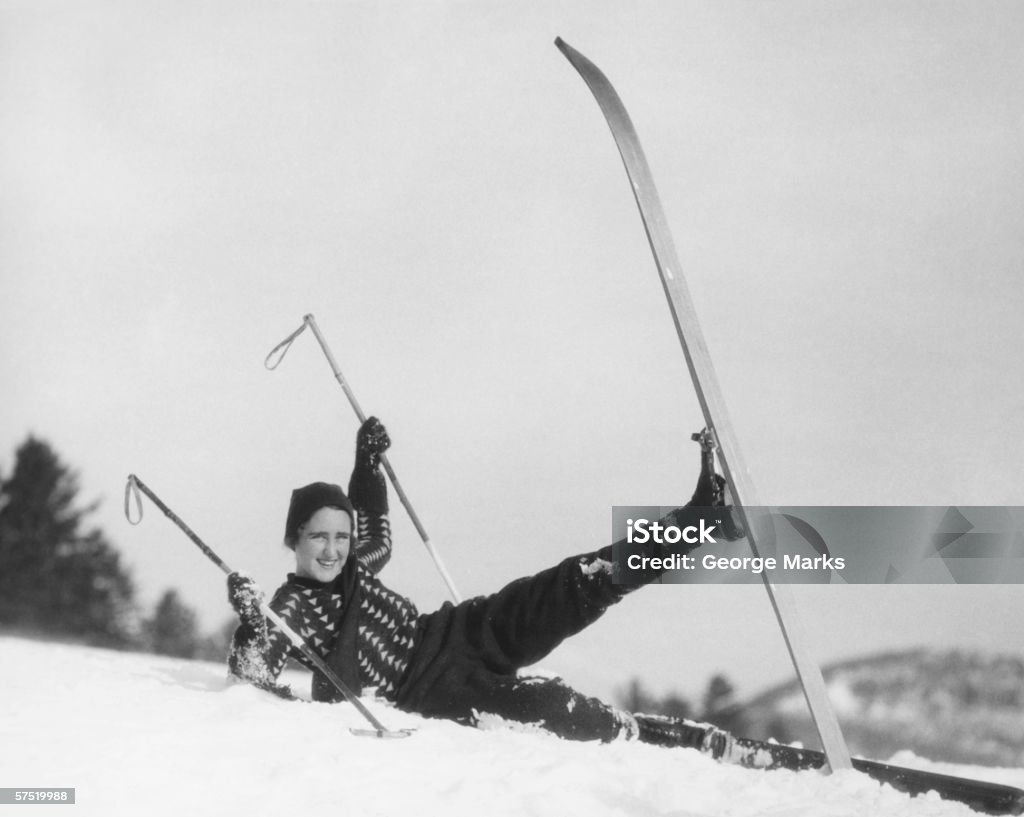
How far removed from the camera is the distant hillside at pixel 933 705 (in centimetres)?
209

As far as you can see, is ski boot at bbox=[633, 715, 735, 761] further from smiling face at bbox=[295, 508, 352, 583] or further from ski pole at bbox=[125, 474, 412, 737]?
smiling face at bbox=[295, 508, 352, 583]

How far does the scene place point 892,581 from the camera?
186 cm

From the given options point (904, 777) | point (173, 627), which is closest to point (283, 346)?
point (904, 777)

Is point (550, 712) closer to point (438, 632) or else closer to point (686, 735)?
point (686, 735)

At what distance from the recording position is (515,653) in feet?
6.02

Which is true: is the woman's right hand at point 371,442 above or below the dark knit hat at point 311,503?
above

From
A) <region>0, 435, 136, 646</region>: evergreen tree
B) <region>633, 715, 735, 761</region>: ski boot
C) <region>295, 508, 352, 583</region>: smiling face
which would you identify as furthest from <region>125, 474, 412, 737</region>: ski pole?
<region>0, 435, 136, 646</region>: evergreen tree

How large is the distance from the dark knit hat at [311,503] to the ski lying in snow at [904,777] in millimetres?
863

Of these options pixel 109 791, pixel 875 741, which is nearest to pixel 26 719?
pixel 109 791

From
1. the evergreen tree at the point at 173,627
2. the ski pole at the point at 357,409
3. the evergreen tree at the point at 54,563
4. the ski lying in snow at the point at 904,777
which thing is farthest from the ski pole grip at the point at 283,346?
the evergreen tree at the point at 173,627

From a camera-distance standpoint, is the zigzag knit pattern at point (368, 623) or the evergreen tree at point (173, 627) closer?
the zigzag knit pattern at point (368, 623)

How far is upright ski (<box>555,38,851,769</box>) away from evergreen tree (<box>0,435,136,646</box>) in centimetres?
833

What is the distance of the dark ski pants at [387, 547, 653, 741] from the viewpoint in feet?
5.37

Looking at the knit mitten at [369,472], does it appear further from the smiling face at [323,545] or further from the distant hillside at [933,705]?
the distant hillside at [933,705]
